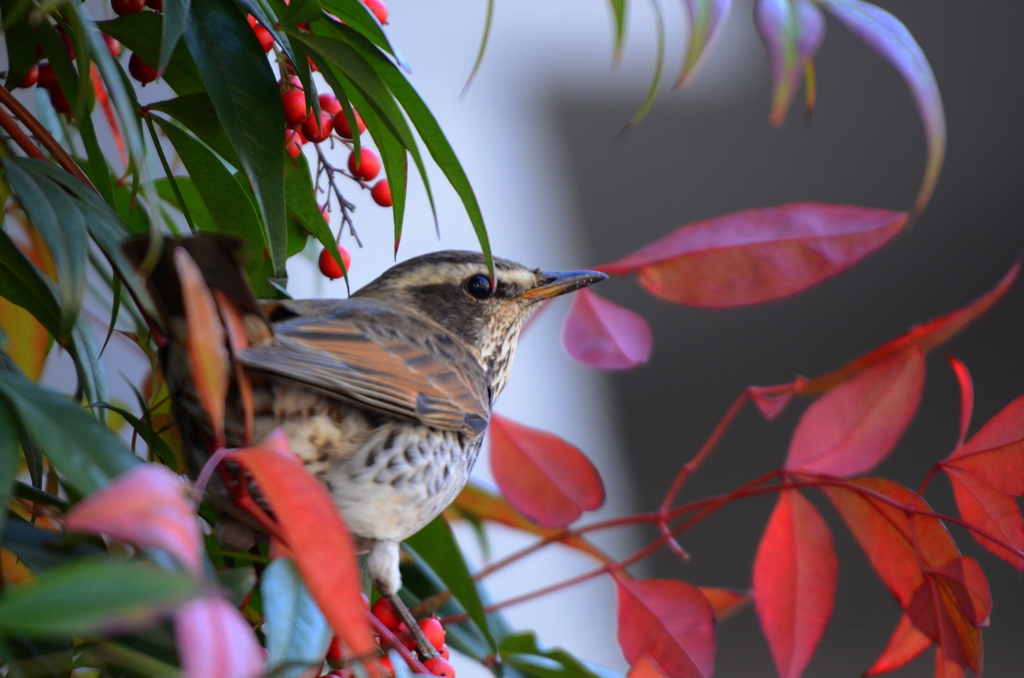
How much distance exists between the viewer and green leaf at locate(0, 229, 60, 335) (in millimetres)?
501

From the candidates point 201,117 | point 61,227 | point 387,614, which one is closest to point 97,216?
point 61,227

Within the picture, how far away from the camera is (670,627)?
615mm

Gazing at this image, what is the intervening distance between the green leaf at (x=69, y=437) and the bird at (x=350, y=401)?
67mm

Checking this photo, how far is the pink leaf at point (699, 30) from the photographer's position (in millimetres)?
426

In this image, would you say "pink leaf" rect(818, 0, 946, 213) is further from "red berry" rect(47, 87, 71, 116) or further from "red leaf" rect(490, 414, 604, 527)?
"red berry" rect(47, 87, 71, 116)

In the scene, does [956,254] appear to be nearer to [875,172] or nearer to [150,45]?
[875,172]

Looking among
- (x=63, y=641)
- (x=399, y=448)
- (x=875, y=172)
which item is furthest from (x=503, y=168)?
(x=63, y=641)

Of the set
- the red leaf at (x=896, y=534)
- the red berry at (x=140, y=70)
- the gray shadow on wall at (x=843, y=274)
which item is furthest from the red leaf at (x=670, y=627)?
the gray shadow on wall at (x=843, y=274)

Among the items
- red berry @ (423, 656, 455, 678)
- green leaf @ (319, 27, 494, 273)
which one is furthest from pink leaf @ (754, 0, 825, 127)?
red berry @ (423, 656, 455, 678)

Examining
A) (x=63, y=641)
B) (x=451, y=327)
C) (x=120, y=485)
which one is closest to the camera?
(x=120, y=485)

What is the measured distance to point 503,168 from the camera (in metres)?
3.09

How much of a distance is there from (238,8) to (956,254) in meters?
2.81

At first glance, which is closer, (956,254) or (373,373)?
(373,373)

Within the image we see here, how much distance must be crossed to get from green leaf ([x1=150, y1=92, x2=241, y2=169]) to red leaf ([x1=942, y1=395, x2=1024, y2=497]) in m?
0.49
